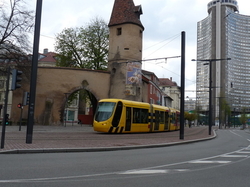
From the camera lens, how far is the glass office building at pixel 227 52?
443ft

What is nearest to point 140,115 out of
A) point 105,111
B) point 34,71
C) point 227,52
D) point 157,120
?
point 105,111

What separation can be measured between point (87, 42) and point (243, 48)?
117m

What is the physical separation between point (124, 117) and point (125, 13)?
20.3 m

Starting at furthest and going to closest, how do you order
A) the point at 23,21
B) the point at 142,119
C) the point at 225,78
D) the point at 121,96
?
the point at 225,78 → the point at 121,96 → the point at 23,21 → the point at 142,119

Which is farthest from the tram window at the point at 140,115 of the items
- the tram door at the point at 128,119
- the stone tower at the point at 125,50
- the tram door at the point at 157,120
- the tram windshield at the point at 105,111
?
the stone tower at the point at 125,50

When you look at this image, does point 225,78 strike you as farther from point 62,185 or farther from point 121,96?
point 62,185

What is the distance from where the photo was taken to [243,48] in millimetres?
144125

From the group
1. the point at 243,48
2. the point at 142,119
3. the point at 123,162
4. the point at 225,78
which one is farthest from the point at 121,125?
the point at 243,48

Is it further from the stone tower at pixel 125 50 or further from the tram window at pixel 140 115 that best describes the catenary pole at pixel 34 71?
the stone tower at pixel 125 50

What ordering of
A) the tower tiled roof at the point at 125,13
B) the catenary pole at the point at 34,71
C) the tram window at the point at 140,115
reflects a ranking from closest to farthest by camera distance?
the catenary pole at the point at 34,71 → the tram window at the point at 140,115 → the tower tiled roof at the point at 125,13

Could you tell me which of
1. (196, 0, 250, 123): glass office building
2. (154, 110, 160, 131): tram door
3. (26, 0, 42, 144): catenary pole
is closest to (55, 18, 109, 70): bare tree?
(154, 110, 160, 131): tram door

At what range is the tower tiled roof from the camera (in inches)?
1543

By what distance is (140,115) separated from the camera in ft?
84.9

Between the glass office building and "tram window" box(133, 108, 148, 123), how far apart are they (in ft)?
365
